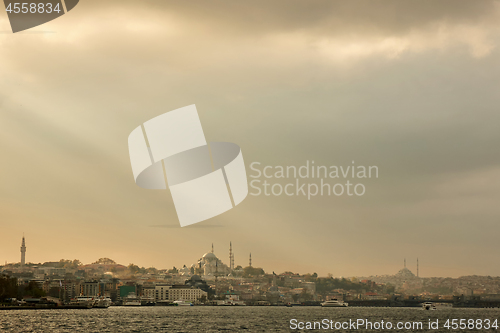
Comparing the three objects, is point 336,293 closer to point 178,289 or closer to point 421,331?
point 178,289

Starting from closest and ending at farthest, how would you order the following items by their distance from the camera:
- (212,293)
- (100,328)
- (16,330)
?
(16,330)
(100,328)
(212,293)

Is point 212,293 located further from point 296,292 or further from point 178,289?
point 296,292

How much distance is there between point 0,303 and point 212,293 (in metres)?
97.0

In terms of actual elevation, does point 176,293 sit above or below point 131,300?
above

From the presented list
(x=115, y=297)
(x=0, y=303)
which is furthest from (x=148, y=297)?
(x=0, y=303)

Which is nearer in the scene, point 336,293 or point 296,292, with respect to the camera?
point 296,292

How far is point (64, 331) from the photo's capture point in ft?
131

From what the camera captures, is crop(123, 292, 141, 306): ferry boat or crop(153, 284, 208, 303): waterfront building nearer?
crop(123, 292, 141, 306): ferry boat

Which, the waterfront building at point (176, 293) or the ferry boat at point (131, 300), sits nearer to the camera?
the ferry boat at point (131, 300)

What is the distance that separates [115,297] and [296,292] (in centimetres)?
5476

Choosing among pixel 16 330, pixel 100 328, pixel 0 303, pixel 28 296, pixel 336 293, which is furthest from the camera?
pixel 336 293

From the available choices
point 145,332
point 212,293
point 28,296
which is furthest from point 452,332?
point 212,293

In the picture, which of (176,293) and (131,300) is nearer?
(131,300)

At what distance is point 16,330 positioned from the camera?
39281 millimetres
